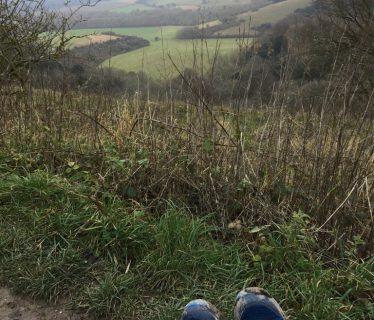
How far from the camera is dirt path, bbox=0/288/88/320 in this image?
93.6 inches

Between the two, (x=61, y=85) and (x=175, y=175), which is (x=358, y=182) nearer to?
(x=175, y=175)

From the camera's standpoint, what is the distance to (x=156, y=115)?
3.89 metres

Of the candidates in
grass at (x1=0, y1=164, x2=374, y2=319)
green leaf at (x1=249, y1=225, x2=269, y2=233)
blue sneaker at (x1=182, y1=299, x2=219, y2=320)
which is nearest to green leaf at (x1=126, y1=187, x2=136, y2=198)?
grass at (x1=0, y1=164, x2=374, y2=319)

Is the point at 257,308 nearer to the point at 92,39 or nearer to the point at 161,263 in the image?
the point at 161,263

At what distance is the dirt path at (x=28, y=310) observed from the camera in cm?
238

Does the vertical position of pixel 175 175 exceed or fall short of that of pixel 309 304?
it exceeds it

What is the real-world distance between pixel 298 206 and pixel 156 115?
1.53 metres

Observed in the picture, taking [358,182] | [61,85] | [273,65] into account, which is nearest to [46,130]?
[61,85]

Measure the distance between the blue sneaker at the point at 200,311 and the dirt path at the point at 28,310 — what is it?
58 centimetres

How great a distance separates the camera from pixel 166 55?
371 cm

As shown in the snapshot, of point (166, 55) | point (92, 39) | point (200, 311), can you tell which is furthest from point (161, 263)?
point (92, 39)

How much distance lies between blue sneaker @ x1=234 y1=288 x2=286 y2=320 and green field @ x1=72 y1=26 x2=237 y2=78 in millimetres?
→ 1822

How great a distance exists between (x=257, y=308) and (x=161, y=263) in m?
0.66

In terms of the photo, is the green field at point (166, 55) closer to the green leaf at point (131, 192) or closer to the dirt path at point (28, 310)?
the green leaf at point (131, 192)
